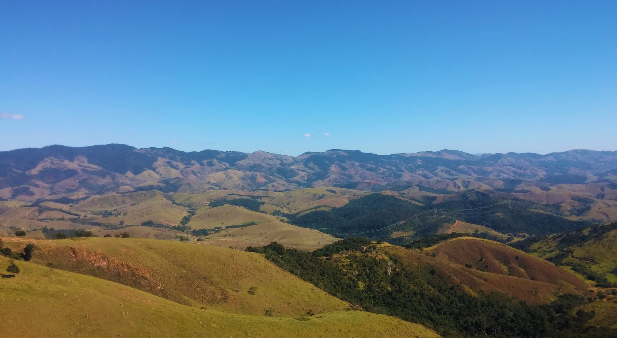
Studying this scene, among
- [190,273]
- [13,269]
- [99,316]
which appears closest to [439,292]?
[190,273]

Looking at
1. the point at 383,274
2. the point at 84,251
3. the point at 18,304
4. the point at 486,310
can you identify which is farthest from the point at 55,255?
the point at 486,310

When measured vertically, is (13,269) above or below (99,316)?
above

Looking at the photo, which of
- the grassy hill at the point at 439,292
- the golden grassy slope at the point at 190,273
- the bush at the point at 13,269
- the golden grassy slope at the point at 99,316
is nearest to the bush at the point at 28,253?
the golden grassy slope at the point at 190,273

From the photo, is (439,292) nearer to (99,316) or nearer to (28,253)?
(99,316)

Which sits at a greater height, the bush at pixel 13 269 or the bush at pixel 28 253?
the bush at pixel 13 269

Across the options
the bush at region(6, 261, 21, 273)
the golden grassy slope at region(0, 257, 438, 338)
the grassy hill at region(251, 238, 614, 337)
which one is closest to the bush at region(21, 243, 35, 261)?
the golden grassy slope at region(0, 257, 438, 338)

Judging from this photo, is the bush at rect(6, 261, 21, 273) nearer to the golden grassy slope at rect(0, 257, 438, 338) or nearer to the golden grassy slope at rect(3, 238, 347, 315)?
the golden grassy slope at rect(0, 257, 438, 338)

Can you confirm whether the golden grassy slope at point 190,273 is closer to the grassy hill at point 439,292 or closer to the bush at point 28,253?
the bush at point 28,253
